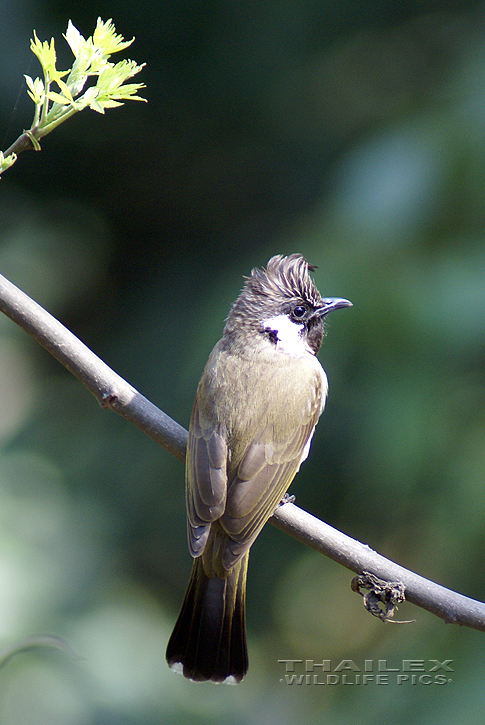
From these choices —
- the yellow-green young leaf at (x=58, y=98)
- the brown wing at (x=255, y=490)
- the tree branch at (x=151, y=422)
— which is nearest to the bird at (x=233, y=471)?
the brown wing at (x=255, y=490)

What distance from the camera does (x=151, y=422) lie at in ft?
7.41

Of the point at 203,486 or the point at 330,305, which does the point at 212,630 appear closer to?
the point at 203,486

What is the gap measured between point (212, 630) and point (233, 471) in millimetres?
574

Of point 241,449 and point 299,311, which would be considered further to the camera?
point 299,311

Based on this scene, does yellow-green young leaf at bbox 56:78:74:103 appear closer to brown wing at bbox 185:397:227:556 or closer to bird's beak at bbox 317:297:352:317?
brown wing at bbox 185:397:227:556

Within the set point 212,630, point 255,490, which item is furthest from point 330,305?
point 212,630

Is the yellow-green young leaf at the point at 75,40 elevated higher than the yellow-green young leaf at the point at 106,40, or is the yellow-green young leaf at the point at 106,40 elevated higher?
the yellow-green young leaf at the point at 106,40

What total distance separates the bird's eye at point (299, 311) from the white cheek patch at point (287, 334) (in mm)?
37

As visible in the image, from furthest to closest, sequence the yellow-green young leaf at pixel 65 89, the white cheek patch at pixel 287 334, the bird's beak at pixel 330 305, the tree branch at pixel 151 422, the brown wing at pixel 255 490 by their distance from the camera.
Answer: the bird's beak at pixel 330 305 < the white cheek patch at pixel 287 334 < the brown wing at pixel 255 490 < the tree branch at pixel 151 422 < the yellow-green young leaf at pixel 65 89

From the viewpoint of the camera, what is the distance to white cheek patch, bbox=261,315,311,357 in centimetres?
297

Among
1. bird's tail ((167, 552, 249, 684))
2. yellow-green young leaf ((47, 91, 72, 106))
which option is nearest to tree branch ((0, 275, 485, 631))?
bird's tail ((167, 552, 249, 684))

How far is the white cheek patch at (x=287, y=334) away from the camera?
2.97 m

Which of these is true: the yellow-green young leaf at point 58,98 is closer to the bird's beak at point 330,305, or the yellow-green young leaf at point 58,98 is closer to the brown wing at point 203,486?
the brown wing at point 203,486

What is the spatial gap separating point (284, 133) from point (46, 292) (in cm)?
215
